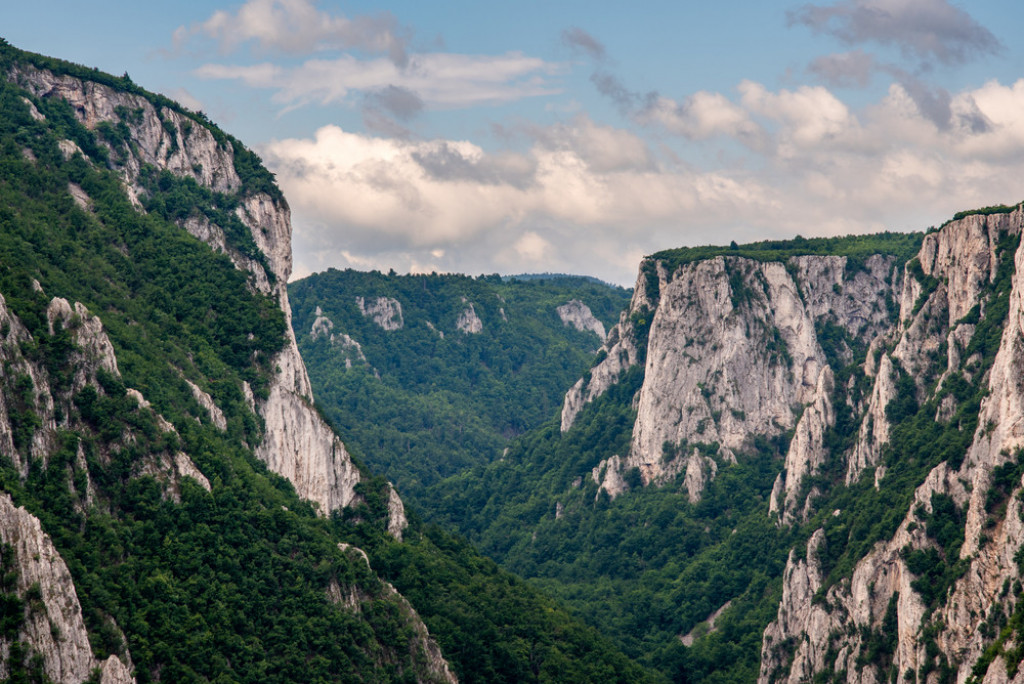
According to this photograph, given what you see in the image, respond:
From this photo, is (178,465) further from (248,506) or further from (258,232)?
(258,232)

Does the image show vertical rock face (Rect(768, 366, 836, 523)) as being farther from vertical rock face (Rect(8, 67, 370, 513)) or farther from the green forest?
vertical rock face (Rect(8, 67, 370, 513))

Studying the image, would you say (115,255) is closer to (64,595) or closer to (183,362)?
(183,362)

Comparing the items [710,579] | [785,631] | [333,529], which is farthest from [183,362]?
[710,579]

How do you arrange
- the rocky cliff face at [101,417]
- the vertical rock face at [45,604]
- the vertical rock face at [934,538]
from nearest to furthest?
the vertical rock face at [45,604] < the rocky cliff face at [101,417] < the vertical rock face at [934,538]

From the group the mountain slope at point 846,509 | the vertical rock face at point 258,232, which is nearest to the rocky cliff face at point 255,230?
the vertical rock face at point 258,232

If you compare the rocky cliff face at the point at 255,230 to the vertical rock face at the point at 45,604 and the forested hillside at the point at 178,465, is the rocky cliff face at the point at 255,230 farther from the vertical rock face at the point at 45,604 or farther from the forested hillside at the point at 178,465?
the vertical rock face at the point at 45,604

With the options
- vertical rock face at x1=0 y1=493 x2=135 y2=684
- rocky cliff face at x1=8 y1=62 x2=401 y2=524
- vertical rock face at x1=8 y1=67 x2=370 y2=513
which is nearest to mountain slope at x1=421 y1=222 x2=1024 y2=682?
vertical rock face at x1=8 y1=67 x2=370 y2=513
